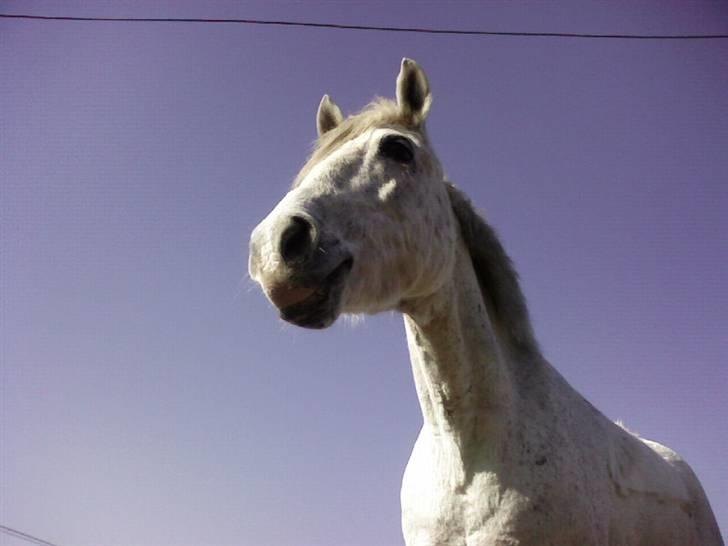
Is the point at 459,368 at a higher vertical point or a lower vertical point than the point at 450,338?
lower

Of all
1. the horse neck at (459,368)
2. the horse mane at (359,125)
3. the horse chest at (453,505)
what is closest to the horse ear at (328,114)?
the horse mane at (359,125)

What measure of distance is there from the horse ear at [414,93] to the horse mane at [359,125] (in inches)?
1.1

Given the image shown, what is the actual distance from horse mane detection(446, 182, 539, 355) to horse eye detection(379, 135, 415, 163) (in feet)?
1.43

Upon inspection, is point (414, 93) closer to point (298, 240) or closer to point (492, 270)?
point (492, 270)

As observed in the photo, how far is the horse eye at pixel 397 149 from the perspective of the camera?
7.64 feet

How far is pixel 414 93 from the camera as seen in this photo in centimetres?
261

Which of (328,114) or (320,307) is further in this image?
(328,114)

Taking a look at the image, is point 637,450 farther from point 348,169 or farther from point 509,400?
point 348,169

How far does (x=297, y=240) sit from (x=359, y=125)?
2.96ft

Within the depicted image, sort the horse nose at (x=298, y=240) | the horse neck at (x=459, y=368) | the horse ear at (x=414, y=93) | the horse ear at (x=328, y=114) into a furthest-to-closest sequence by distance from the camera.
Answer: the horse ear at (x=328, y=114) < the horse ear at (x=414, y=93) < the horse neck at (x=459, y=368) < the horse nose at (x=298, y=240)

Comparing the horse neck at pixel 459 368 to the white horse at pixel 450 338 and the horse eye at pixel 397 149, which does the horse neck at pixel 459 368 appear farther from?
the horse eye at pixel 397 149

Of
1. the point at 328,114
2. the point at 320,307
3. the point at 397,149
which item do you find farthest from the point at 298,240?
the point at 328,114

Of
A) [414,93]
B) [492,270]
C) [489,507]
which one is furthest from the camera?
[492,270]

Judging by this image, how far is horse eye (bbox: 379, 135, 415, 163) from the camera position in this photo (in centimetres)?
233
